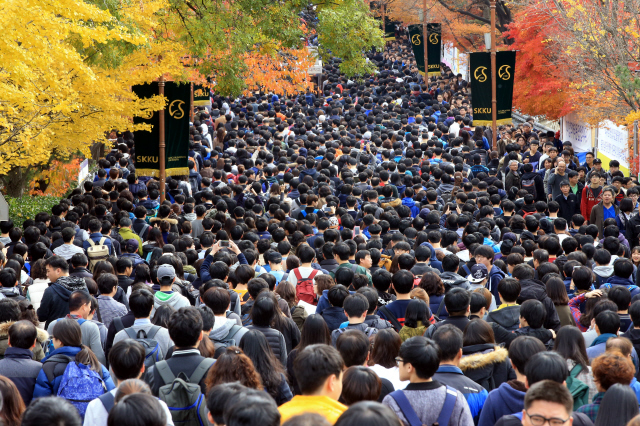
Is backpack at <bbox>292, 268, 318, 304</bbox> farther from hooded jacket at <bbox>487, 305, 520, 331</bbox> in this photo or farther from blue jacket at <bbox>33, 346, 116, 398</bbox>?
blue jacket at <bbox>33, 346, 116, 398</bbox>

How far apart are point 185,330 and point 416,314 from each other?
194 cm

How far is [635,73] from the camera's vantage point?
1500 cm

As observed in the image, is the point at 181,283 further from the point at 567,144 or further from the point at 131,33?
the point at 567,144

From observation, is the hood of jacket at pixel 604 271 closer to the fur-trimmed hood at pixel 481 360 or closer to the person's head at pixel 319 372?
the fur-trimmed hood at pixel 481 360

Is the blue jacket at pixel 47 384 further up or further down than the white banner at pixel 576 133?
further down

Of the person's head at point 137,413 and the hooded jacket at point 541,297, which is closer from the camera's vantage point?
the person's head at point 137,413

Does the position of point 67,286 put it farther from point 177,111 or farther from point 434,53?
point 434,53

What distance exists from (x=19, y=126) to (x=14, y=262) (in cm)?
433

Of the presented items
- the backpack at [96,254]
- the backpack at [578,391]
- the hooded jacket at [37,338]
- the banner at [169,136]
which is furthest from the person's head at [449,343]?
the banner at [169,136]

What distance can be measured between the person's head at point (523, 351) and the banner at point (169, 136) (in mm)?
9694

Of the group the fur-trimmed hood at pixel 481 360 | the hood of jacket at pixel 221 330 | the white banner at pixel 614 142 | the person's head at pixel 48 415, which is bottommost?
the fur-trimmed hood at pixel 481 360

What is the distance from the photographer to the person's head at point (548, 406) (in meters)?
3.80

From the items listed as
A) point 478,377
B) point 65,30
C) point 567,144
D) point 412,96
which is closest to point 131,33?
point 65,30

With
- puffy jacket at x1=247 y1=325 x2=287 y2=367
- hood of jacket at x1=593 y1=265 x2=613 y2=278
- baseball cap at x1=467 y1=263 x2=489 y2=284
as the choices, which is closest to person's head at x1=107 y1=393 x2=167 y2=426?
puffy jacket at x1=247 y1=325 x2=287 y2=367
